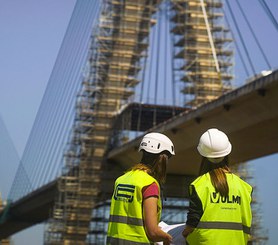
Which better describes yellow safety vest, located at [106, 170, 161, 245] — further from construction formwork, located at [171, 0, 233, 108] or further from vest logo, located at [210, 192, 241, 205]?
construction formwork, located at [171, 0, 233, 108]

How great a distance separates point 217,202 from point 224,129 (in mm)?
32060

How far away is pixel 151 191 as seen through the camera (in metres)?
4.49

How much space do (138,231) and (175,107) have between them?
46025mm

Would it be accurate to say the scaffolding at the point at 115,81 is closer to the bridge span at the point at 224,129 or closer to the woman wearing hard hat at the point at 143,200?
the bridge span at the point at 224,129

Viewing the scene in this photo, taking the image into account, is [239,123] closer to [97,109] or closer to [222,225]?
[97,109]

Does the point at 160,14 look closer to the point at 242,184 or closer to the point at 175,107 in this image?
the point at 175,107

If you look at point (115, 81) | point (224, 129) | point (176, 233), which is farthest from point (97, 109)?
point (176, 233)

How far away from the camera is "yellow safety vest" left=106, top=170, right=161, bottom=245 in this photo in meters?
4.47

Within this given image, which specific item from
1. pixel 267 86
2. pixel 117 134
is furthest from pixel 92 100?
pixel 267 86

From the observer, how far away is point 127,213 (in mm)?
4551

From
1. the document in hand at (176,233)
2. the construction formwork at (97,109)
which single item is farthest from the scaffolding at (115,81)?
the document in hand at (176,233)

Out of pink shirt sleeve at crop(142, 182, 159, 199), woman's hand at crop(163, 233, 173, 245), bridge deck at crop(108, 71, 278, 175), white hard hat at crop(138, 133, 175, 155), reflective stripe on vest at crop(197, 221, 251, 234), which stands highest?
bridge deck at crop(108, 71, 278, 175)

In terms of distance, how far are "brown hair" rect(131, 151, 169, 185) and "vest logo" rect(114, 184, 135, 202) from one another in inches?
5.1

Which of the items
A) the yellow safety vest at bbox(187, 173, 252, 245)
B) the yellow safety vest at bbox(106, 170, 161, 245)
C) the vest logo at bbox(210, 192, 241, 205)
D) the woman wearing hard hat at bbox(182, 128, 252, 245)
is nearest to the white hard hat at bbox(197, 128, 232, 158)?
the woman wearing hard hat at bbox(182, 128, 252, 245)
